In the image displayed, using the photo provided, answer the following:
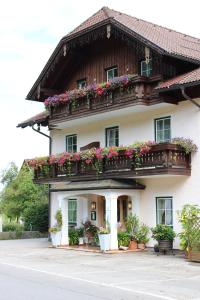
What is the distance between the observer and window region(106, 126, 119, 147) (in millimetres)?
23609

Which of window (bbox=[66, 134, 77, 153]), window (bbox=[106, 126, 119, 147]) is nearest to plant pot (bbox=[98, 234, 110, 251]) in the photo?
window (bbox=[106, 126, 119, 147])

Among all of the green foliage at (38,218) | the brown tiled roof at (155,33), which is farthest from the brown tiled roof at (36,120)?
the green foliage at (38,218)

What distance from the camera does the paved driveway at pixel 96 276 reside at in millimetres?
10688

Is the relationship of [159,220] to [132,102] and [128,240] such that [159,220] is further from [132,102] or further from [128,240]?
[132,102]

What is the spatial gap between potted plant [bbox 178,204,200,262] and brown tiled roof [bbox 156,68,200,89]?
174 inches

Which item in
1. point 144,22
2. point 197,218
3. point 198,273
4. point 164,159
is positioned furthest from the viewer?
point 144,22

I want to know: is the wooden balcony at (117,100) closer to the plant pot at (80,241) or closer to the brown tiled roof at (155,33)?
the brown tiled roof at (155,33)

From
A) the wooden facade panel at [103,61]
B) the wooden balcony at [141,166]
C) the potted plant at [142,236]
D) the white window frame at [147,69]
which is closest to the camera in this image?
the wooden balcony at [141,166]

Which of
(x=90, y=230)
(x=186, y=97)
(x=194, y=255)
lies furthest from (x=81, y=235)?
(x=186, y=97)

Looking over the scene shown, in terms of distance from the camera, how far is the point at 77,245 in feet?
76.4

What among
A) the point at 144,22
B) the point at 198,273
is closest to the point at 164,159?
the point at 198,273

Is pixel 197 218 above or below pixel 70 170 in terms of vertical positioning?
below

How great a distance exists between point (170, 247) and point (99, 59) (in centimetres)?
962

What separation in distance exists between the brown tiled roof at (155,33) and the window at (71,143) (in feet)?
16.9
